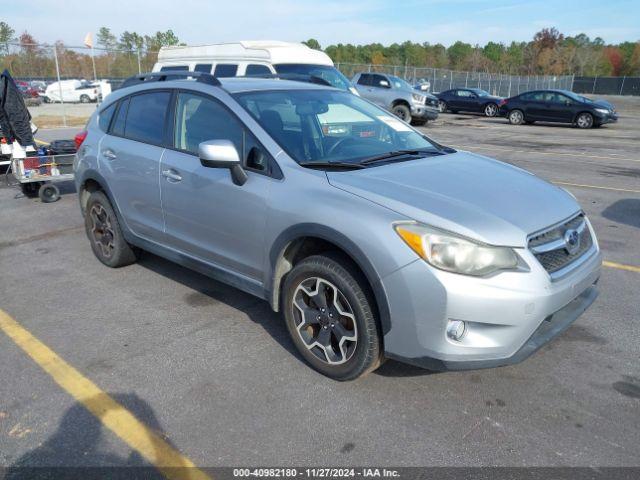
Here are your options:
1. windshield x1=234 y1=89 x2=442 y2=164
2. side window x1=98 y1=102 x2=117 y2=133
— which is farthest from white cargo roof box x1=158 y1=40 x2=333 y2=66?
windshield x1=234 y1=89 x2=442 y2=164

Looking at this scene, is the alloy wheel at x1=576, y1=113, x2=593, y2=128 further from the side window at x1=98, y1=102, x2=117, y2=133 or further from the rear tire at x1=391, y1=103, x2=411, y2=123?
the side window at x1=98, y1=102, x2=117, y2=133

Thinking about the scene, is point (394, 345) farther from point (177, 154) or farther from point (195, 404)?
point (177, 154)

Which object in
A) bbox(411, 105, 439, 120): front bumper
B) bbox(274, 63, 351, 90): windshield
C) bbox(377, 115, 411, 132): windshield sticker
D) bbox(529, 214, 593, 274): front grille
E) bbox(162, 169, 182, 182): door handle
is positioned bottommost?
bbox(411, 105, 439, 120): front bumper

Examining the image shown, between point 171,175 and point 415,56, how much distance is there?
129051mm

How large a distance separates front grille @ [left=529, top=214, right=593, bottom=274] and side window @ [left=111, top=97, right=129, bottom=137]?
12.0 ft

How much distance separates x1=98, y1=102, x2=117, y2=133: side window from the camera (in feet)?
16.7

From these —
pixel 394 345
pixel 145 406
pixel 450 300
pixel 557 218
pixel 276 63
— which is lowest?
pixel 145 406

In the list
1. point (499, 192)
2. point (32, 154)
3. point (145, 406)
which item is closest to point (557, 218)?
point (499, 192)

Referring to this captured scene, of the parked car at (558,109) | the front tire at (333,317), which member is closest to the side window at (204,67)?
the front tire at (333,317)

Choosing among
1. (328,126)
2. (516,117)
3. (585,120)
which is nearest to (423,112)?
(516,117)

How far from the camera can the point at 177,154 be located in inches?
163

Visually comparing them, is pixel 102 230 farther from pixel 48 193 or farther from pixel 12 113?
pixel 12 113

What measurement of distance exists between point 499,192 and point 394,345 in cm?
114

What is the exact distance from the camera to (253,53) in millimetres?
11352
